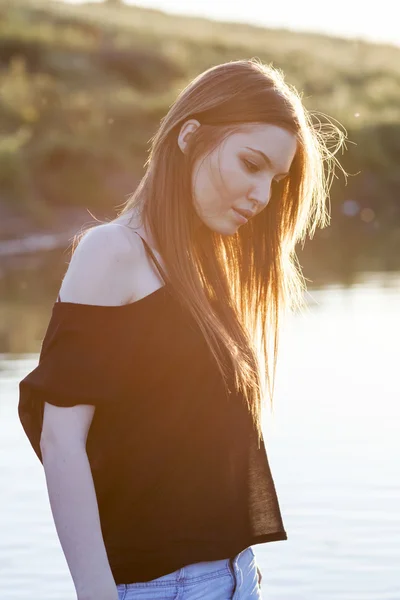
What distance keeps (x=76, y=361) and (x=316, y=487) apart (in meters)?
5.67

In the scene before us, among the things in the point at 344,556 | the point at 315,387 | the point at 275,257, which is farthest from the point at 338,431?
the point at 275,257

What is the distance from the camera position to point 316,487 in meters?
7.76

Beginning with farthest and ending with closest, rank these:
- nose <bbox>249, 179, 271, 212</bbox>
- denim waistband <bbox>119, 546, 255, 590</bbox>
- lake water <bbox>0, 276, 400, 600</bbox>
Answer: lake water <bbox>0, 276, 400, 600</bbox>
nose <bbox>249, 179, 271, 212</bbox>
denim waistband <bbox>119, 546, 255, 590</bbox>

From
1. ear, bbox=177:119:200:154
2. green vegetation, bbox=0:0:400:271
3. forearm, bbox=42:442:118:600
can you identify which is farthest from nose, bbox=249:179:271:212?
green vegetation, bbox=0:0:400:271

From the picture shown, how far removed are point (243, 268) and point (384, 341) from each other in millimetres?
11413

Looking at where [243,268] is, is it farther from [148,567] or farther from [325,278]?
[325,278]

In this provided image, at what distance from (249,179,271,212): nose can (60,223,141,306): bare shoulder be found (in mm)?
291

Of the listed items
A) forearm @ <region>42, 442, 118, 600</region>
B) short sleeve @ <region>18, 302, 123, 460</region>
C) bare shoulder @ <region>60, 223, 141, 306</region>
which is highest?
bare shoulder @ <region>60, 223, 141, 306</region>

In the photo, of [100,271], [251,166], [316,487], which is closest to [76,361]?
[100,271]

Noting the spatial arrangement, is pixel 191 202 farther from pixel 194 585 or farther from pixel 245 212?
pixel 194 585

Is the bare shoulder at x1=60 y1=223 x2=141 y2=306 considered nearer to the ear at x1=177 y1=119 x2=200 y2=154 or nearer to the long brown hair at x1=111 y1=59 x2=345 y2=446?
the long brown hair at x1=111 y1=59 x2=345 y2=446

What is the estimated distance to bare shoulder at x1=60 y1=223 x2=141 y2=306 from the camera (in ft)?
7.23

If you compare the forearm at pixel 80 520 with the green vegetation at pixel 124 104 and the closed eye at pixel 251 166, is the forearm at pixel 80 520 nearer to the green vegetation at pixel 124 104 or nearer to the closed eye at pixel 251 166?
the closed eye at pixel 251 166

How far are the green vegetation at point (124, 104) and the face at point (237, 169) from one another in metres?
21.4
